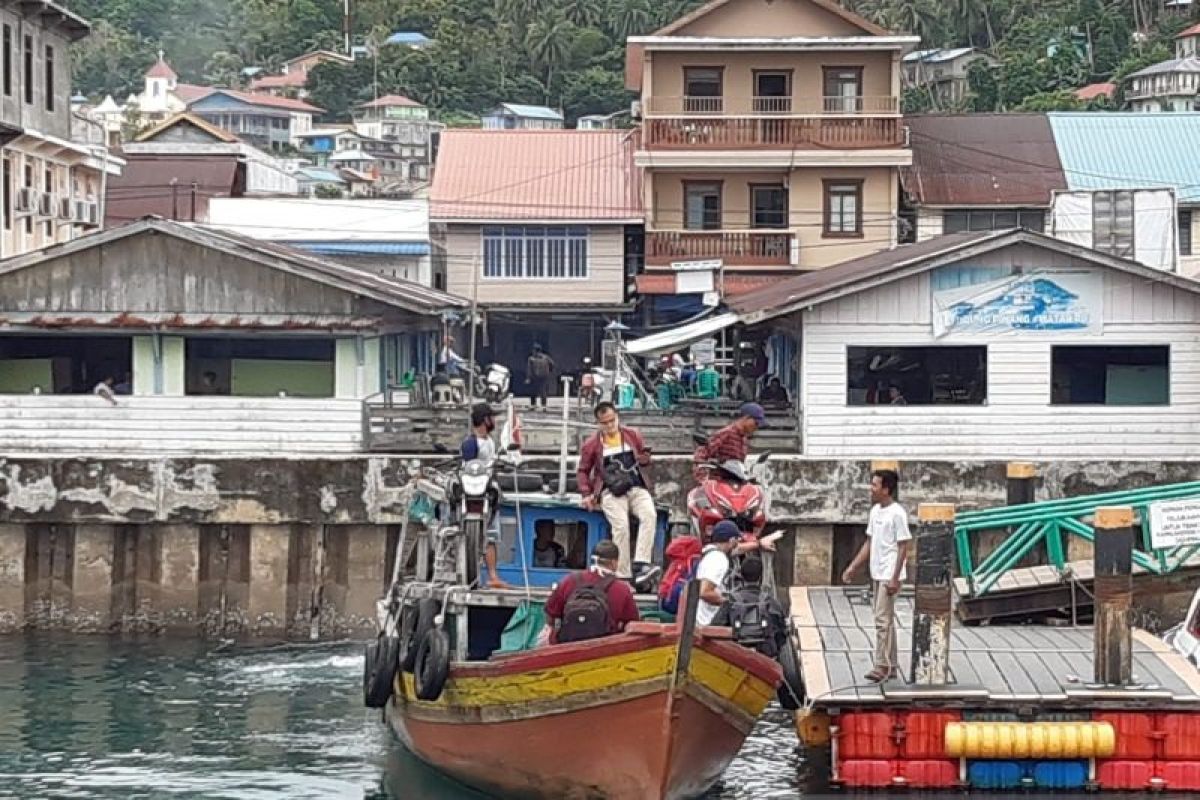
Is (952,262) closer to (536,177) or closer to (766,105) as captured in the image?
(766,105)

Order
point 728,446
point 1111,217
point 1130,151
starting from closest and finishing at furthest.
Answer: point 728,446, point 1111,217, point 1130,151

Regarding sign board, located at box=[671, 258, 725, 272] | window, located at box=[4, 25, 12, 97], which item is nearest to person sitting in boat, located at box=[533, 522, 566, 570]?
sign board, located at box=[671, 258, 725, 272]

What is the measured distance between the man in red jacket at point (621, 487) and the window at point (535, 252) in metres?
29.0

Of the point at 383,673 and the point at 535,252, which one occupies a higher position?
the point at 535,252

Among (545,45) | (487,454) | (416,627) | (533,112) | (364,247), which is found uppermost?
(545,45)

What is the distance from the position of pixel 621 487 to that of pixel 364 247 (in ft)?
105

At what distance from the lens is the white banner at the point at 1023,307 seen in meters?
31.9

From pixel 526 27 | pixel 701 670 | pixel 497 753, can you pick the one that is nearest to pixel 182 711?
pixel 497 753

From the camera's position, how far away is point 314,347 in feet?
112

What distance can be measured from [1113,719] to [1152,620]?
9309 mm

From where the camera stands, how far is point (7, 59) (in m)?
44.1

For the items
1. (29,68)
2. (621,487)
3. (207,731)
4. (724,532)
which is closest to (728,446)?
(621,487)

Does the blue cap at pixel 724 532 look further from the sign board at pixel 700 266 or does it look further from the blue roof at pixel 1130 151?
the blue roof at pixel 1130 151

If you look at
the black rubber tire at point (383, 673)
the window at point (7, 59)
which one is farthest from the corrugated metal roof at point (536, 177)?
the black rubber tire at point (383, 673)
